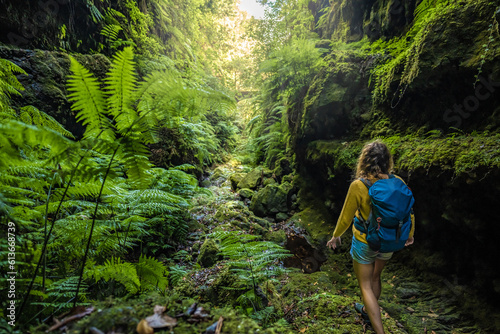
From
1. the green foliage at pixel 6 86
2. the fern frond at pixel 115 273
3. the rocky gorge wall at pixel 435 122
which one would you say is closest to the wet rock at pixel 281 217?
the rocky gorge wall at pixel 435 122

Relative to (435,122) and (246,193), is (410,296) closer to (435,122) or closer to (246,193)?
(435,122)

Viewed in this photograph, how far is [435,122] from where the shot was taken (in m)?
3.45

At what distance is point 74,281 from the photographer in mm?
1551

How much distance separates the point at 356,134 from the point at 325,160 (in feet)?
3.13

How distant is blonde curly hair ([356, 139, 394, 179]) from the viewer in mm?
2213

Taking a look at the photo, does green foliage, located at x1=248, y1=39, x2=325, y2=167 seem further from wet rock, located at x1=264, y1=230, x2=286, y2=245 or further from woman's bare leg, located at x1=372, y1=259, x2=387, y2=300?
woman's bare leg, located at x1=372, y1=259, x2=387, y2=300

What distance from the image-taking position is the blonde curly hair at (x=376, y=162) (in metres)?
2.21

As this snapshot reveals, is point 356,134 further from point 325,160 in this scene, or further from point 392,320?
point 392,320

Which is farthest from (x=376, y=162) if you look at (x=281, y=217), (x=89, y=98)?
(x=281, y=217)

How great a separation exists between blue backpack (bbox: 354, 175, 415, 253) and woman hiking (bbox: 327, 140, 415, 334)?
0.10 meters

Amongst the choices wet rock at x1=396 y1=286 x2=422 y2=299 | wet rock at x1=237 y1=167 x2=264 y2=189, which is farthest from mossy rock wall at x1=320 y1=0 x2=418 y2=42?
wet rock at x1=237 y1=167 x2=264 y2=189

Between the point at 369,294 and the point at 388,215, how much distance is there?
0.89 metres

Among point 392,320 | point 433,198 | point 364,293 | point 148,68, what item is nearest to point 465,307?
point 392,320

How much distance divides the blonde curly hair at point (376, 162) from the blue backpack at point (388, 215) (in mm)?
192
